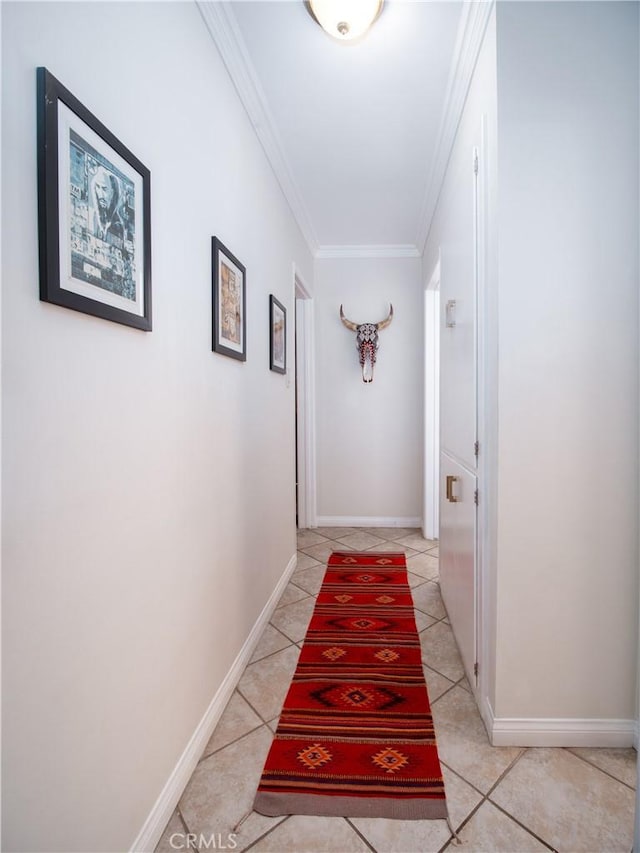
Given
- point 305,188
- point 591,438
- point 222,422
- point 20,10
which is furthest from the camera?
point 305,188

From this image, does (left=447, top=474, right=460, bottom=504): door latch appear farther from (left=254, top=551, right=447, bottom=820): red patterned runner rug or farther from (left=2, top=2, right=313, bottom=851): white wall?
(left=2, top=2, right=313, bottom=851): white wall

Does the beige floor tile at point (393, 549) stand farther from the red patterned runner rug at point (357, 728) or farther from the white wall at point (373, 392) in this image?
the red patterned runner rug at point (357, 728)

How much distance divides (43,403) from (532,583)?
158 centimetres

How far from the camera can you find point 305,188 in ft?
10.3

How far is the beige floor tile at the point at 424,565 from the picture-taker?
3301 millimetres

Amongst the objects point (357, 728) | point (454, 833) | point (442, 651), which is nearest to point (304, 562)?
point (442, 651)

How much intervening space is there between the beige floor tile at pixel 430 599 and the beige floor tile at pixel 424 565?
6.3 inches

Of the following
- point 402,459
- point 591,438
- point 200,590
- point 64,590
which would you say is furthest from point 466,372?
point 402,459

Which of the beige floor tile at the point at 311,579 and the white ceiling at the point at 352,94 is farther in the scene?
the beige floor tile at the point at 311,579

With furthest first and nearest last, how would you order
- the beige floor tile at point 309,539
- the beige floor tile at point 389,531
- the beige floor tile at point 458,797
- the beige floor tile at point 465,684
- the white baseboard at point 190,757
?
the beige floor tile at point 389,531 → the beige floor tile at point 309,539 → the beige floor tile at point 465,684 → the beige floor tile at point 458,797 → the white baseboard at point 190,757

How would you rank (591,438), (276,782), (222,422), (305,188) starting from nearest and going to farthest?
(276,782) → (591,438) → (222,422) → (305,188)

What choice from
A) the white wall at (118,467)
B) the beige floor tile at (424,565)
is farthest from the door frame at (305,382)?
the white wall at (118,467)

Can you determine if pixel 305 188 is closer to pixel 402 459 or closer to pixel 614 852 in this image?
pixel 402 459

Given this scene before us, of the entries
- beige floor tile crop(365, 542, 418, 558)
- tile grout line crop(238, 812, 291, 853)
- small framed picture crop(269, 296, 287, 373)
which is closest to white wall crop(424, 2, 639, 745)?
tile grout line crop(238, 812, 291, 853)
